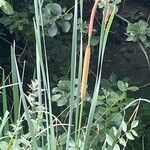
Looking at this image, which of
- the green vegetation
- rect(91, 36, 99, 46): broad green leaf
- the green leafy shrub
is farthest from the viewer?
rect(91, 36, 99, 46): broad green leaf

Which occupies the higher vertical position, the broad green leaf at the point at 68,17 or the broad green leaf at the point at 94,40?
the broad green leaf at the point at 68,17

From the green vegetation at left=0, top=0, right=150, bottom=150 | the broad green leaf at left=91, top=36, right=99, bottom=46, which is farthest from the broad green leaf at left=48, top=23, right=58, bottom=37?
the broad green leaf at left=91, top=36, right=99, bottom=46

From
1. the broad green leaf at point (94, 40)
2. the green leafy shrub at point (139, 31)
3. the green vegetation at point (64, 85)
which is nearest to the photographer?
the green vegetation at point (64, 85)

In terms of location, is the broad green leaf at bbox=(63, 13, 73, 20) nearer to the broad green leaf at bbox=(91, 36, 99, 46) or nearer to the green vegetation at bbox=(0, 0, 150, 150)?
the green vegetation at bbox=(0, 0, 150, 150)

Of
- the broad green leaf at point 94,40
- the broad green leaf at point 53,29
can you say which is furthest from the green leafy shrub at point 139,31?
the broad green leaf at point 53,29

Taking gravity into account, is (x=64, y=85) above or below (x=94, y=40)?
below

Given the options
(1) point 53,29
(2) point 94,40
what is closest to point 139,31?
(2) point 94,40

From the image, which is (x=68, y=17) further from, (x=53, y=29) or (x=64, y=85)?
(x=64, y=85)

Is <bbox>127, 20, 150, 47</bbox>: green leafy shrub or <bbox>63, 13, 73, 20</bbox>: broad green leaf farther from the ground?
<bbox>63, 13, 73, 20</bbox>: broad green leaf

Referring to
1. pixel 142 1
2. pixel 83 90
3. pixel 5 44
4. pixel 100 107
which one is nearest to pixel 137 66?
pixel 142 1

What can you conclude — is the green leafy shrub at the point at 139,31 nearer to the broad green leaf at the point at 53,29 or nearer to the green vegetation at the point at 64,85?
the green vegetation at the point at 64,85

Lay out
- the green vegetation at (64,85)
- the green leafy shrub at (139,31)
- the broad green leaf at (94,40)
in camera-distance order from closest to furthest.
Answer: the green vegetation at (64,85) < the green leafy shrub at (139,31) < the broad green leaf at (94,40)

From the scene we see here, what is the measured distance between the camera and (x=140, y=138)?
2617 mm

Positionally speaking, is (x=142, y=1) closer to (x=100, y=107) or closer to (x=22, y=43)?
(x=22, y=43)
